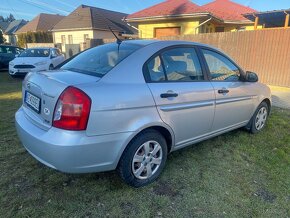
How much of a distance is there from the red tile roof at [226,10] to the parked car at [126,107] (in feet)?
50.2

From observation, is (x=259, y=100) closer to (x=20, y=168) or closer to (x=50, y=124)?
(x=50, y=124)

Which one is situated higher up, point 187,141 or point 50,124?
point 50,124

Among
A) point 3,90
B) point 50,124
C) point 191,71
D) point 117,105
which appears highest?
point 191,71

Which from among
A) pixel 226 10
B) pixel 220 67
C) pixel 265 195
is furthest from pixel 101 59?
pixel 226 10

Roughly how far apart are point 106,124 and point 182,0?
16.9 meters

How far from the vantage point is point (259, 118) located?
15.9ft

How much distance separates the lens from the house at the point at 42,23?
41844 mm

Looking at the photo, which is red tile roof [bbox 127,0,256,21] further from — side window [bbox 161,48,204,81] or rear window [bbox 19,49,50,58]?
side window [bbox 161,48,204,81]

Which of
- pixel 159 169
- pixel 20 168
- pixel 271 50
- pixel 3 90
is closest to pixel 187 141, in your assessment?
pixel 159 169

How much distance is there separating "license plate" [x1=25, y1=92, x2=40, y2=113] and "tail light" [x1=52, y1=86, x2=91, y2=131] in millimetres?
463

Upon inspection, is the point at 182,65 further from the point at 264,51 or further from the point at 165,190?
the point at 264,51

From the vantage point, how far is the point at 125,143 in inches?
104

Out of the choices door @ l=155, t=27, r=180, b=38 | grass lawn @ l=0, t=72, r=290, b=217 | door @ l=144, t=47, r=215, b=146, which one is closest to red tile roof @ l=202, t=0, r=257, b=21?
door @ l=155, t=27, r=180, b=38

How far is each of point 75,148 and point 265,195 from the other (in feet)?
7.20
